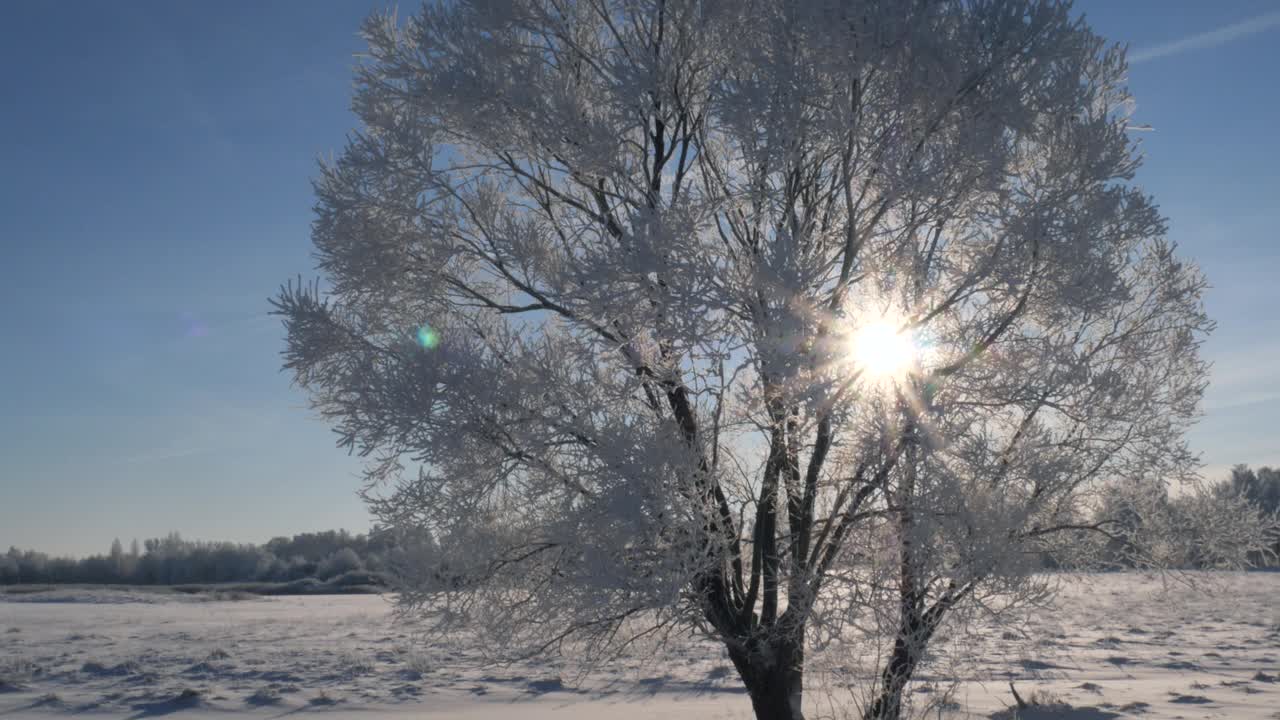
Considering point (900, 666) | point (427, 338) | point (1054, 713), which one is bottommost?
point (1054, 713)

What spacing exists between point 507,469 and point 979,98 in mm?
4091

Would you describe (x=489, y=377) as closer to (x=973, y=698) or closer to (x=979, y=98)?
(x=979, y=98)

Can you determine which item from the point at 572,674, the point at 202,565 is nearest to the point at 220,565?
the point at 202,565

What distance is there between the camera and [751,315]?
17.5 ft

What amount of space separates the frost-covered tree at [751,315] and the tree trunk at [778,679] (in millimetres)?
31

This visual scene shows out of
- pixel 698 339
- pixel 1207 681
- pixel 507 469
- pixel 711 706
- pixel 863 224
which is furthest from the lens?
pixel 1207 681

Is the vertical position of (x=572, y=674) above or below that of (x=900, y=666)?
below

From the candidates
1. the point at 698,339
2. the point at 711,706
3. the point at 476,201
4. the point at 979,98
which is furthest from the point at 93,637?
the point at 979,98

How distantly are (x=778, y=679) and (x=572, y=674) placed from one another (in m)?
7.75

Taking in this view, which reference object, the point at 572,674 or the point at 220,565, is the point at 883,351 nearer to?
the point at 572,674

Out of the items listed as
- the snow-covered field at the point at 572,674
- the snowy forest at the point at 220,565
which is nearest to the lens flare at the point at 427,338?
the snow-covered field at the point at 572,674

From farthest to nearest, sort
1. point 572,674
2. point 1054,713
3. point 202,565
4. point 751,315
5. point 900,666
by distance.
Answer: point 202,565
point 572,674
point 1054,713
point 900,666
point 751,315

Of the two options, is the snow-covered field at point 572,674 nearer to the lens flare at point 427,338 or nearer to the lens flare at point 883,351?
the lens flare at point 883,351

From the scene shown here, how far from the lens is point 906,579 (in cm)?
567
